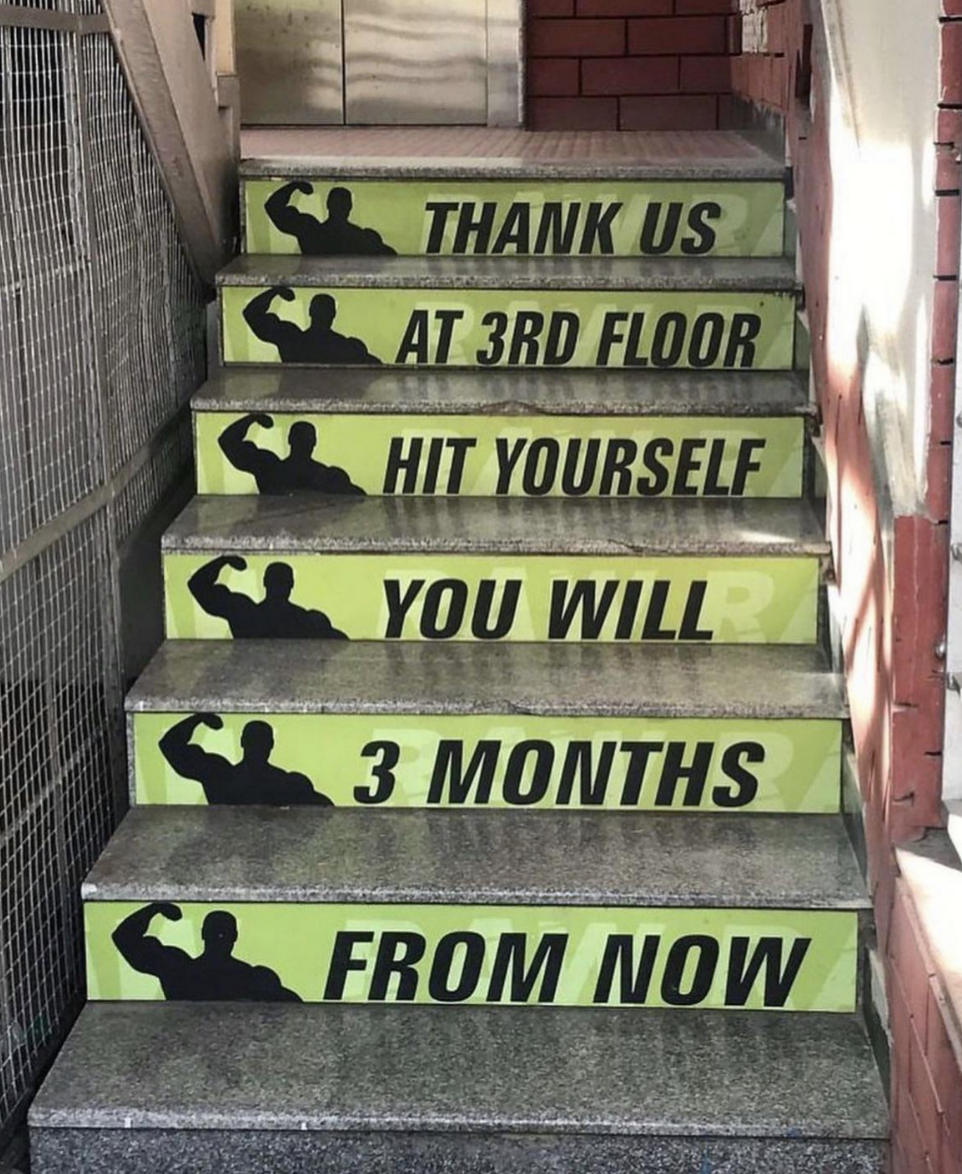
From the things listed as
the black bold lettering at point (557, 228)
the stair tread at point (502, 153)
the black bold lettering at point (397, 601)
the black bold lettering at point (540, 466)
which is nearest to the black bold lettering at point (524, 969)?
the black bold lettering at point (397, 601)

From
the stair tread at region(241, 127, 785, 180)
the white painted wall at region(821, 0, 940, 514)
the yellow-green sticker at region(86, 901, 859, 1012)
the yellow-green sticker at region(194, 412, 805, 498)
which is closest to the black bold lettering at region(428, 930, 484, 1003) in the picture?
the yellow-green sticker at region(86, 901, 859, 1012)

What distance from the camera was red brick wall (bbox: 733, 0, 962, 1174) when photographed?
1792 millimetres

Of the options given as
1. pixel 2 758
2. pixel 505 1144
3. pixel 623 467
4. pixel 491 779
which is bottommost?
pixel 505 1144

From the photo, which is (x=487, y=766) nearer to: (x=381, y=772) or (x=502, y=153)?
(x=381, y=772)

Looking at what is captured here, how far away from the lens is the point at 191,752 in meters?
2.48

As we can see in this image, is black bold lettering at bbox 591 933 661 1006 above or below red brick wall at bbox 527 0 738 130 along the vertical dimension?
below

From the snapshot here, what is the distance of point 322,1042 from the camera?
219cm

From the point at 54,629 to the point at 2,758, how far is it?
0.27 m

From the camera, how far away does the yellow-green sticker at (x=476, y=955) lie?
224cm

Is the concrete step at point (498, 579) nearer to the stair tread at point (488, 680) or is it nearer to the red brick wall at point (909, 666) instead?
the stair tread at point (488, 680)

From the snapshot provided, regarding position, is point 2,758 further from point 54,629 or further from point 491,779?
point 491,779

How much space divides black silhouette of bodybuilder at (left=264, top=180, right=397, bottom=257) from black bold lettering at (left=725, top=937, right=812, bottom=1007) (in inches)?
68.3

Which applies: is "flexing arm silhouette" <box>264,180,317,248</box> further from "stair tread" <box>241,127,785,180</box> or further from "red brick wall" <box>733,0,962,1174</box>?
"red brick wall" <box>733,0,962,1174</box>

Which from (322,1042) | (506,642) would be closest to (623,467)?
(506,642)
